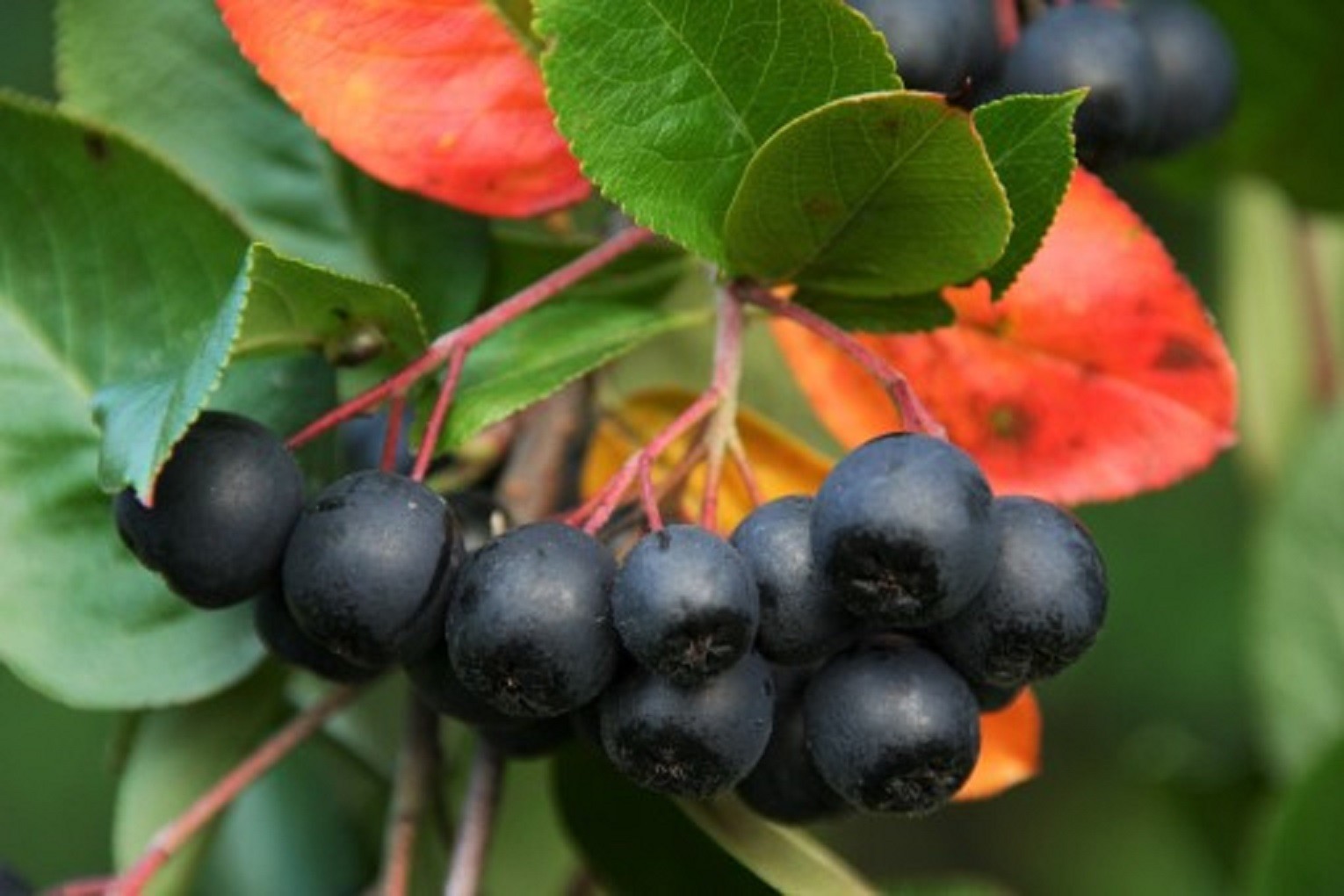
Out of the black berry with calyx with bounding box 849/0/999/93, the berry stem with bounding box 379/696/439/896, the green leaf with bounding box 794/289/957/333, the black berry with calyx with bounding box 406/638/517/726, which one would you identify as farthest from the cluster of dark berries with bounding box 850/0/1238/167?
the berry stem with bounding box 379/696/439/896

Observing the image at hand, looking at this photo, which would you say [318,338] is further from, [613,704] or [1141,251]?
[1141,251]

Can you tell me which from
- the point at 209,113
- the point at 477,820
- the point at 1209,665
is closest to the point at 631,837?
the point at 477,820

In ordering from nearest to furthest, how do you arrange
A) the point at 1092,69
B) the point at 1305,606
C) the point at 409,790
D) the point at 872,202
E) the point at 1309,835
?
the point at 872,202
the point at 1092,69
the point at 409,790
the point at 1309,835
the point at 1305,606

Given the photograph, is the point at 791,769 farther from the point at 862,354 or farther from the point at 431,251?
Result: the point at 431,251

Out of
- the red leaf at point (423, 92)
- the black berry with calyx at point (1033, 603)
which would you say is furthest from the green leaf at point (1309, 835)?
the red leaf at point (423, 92)

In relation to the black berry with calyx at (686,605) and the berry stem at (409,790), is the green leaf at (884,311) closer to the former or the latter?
the black berry with calyx at (686,605)

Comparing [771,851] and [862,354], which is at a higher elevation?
[862,354]
